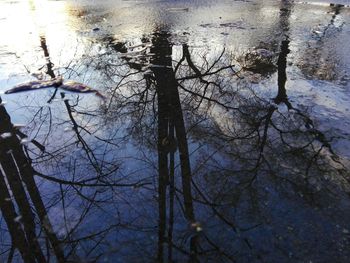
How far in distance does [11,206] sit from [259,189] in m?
2.05

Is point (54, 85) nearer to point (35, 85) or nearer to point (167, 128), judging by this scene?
point (35, 85)

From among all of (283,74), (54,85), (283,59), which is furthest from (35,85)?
(283,59)

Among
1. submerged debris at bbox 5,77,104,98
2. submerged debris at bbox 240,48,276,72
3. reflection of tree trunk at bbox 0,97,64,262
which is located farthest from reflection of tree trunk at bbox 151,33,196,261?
submerged debris at bbox 240,48,276,72

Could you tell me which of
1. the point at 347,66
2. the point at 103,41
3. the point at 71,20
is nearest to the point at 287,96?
the point at 347,66

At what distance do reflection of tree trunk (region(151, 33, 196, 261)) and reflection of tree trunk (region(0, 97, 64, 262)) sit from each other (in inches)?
34.4

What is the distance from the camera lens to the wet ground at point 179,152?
91.5 inches

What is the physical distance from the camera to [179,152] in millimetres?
3186

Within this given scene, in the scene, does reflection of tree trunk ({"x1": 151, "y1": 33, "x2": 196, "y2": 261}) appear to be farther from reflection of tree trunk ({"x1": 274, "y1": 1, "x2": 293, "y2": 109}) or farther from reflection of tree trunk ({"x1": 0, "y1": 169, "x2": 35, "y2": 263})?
reflection of tree trunk ({"x1": 274, "y1": 1, "x2": 293, "y2": 109})

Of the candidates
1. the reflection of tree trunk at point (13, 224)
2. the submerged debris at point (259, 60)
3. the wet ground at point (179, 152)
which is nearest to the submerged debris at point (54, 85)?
the wet ground at point (179, 152)

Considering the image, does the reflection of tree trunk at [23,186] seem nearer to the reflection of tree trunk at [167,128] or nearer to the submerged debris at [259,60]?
the reflection of tree trunk at [167,128]

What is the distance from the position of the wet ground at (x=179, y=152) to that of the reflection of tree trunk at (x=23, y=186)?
0.01 m

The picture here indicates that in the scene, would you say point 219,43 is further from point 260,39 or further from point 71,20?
point 71,20

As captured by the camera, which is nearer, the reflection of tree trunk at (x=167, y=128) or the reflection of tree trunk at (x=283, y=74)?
the reflection of tree trunk at (x=167, y=128)

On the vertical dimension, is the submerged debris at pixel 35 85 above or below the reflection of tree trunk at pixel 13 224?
above
